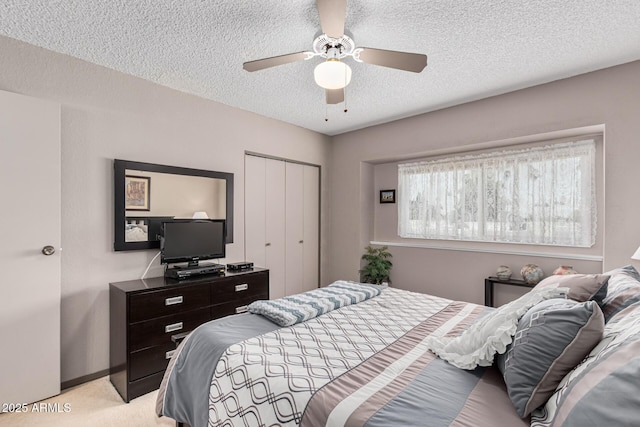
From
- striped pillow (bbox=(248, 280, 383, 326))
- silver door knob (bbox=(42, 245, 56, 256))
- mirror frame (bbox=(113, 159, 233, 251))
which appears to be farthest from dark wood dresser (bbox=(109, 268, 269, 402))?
striped pillow (bbox=(248, 280, 383, 326))

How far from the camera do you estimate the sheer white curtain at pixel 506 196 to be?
10.1ft

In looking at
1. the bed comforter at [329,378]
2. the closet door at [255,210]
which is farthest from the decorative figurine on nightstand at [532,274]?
the closet door at [255,210]

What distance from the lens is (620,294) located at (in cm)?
136

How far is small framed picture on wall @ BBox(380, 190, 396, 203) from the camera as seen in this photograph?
4.54 m

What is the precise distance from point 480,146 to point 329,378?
3.22 meters

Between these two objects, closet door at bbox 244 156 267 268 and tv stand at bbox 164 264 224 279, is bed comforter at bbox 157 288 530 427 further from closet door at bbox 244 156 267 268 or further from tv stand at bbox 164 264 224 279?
closet door at bbox 244 156 267 268

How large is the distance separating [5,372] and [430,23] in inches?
145

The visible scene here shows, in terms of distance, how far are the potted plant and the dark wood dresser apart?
2088mm

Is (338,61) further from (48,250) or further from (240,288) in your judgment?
(48,250)

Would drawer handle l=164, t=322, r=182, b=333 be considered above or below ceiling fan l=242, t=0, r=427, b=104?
below

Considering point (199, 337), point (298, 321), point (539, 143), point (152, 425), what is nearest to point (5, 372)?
point (152, 425)

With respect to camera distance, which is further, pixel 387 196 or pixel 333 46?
pixel 387 196

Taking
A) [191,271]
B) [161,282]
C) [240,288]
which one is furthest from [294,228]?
[161,282]

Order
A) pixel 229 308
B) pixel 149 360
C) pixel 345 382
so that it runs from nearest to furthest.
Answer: pixel 345 382, pixel 149 360, pixel 229 308
